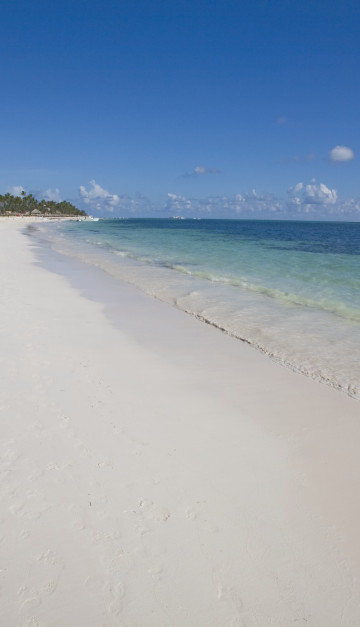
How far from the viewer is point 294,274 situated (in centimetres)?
1773

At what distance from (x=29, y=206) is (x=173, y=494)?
148 meters

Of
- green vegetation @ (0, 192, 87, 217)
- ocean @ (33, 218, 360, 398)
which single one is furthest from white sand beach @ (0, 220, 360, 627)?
green vegetation @ (0, 192, 87, 217)

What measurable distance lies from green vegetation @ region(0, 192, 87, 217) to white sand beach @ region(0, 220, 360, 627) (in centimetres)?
12177

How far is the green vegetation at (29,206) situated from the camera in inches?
4818

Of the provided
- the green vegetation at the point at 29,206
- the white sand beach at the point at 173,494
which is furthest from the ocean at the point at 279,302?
the green vegetation at the point at 29,206

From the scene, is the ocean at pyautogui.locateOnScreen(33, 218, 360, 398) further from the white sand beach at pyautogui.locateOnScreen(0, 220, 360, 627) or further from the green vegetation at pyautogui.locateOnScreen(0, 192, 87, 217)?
the green vegetation at pyautogui.locateOnScreen(0, 192, 87, 217)

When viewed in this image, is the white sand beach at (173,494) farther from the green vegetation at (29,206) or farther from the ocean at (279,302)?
the green vegetation at (29,206)

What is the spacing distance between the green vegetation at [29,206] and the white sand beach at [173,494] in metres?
122

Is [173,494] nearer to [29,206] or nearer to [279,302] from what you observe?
[279,302]

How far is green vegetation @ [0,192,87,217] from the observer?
401 feet

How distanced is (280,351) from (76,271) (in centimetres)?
1173

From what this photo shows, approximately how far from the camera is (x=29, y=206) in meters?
137

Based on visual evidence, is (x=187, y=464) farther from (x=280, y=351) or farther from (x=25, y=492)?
(x=280, y=351)

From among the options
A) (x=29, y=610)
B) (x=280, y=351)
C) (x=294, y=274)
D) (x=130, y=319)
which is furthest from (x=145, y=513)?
(x=294, y=274)
